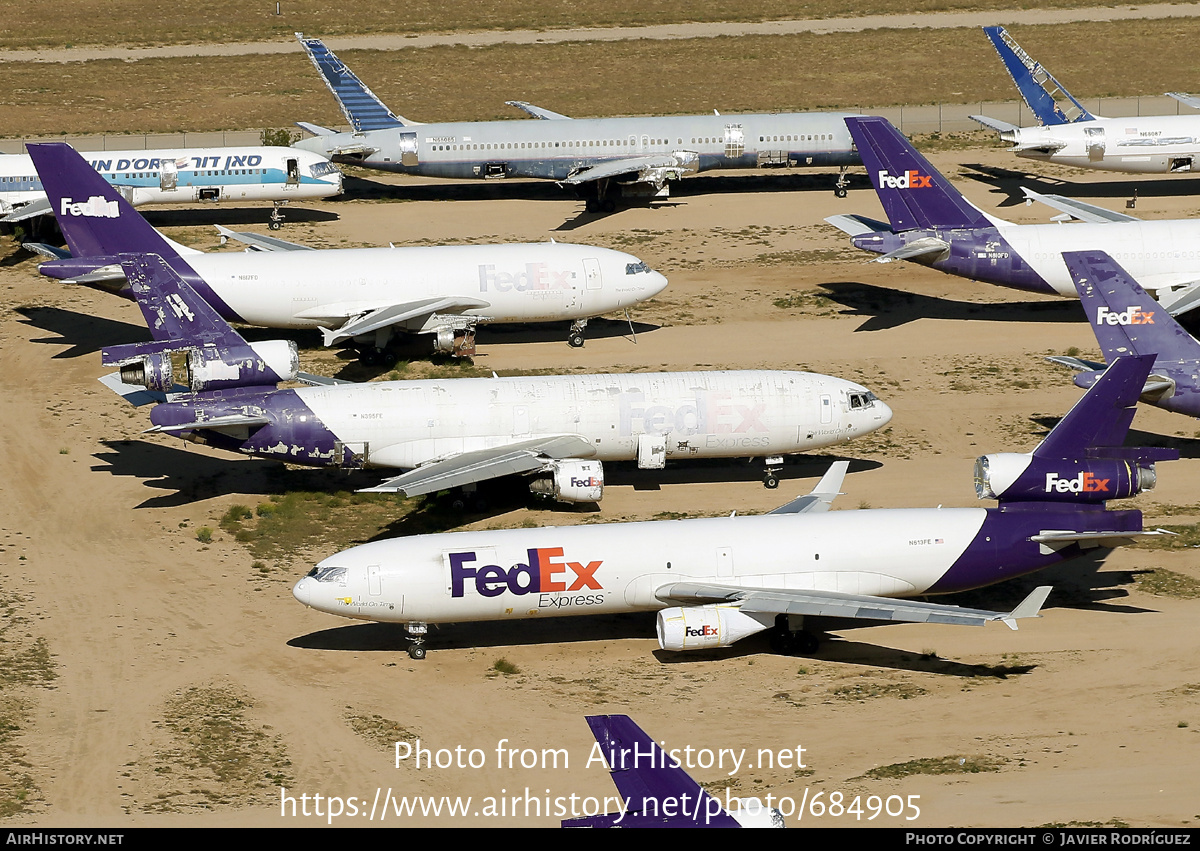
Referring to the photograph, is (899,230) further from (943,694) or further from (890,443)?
(943,694)

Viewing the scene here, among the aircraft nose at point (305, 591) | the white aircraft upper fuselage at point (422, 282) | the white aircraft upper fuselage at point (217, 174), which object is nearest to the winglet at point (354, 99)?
the white aircraft upper fuselage at point (217, 174)

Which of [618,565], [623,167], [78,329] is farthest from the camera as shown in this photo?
[623,167]

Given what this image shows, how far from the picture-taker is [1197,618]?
1948 inches

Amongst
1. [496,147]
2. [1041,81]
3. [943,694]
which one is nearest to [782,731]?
[943,694]

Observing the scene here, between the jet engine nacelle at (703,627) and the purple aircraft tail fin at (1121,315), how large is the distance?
19.7 m

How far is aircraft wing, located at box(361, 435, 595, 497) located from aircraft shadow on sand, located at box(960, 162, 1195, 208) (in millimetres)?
48074

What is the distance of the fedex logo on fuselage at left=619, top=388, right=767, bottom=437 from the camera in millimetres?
57562

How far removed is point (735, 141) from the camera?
314ft

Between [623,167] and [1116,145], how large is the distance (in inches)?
1155

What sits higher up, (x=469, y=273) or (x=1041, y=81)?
(x=1041, y=81)

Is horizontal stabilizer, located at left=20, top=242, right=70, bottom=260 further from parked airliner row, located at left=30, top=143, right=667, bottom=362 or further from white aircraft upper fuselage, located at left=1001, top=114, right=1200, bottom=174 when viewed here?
white aircraft upper fuselage, located at left=1001, top=114, right=1200, bottom=174

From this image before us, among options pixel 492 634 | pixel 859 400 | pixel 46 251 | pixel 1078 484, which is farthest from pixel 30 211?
pixel 1078 484

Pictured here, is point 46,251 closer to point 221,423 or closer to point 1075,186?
point 221,423
